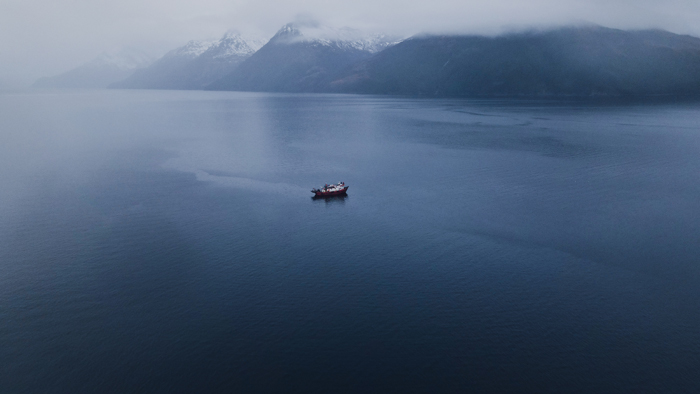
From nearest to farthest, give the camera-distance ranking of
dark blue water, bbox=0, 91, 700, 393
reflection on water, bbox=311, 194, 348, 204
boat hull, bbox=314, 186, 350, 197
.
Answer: dark blue water, bbox=0, 91, 700, 393 → reflection on water, bbox=311, 194, 348, 204 → boat hull, bbox=314, 186, 350, 197

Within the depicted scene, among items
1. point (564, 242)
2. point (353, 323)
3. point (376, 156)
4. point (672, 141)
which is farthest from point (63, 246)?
point (672, 141)

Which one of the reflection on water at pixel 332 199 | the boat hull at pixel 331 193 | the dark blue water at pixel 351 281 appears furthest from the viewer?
the boat hull at pixel 331 193

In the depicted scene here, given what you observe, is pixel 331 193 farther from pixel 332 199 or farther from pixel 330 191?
pixel 332 199

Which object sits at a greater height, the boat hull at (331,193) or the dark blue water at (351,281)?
the boat hull at (331,193)

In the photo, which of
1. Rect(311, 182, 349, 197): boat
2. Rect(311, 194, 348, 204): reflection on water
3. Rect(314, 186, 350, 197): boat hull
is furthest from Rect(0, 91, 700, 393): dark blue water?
Rect(311, 182, 349, 197): boat

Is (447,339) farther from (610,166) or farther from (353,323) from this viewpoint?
(610,166)

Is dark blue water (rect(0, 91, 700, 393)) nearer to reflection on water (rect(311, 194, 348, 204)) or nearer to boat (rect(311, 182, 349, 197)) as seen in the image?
reflection on water (rect(311, 194, 348, 204))

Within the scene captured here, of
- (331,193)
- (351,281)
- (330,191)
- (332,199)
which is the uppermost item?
(330,191)

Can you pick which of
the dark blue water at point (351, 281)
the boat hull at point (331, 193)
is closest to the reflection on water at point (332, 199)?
the boat hull at point (331, 193)

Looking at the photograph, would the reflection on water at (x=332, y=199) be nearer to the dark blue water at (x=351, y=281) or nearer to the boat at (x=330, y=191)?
the boat at (x=330, y=191)

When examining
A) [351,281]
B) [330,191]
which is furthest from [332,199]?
[351,281]
